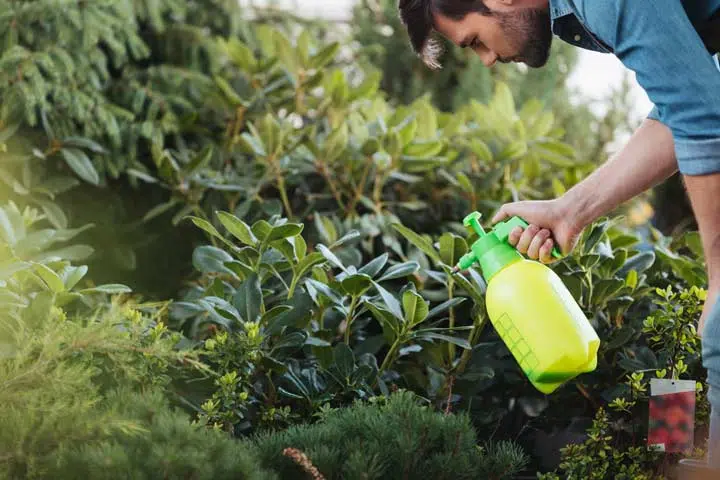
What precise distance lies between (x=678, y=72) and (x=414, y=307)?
0.77m

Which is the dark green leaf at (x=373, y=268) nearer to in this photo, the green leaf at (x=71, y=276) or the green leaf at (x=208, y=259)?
the green leaf at (x=208, y=259)

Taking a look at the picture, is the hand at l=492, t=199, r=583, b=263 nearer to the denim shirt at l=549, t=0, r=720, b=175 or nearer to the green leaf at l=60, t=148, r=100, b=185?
the denim shirt at l=549, t=0, r=720, b=175

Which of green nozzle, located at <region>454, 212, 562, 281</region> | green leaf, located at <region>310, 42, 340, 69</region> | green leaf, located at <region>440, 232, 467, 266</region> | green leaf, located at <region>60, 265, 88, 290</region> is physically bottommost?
green leaf, located at <region>440, 232, 467, 266</region>

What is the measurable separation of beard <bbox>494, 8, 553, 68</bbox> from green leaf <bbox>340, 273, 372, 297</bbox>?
0.51m

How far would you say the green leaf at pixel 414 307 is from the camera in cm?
173

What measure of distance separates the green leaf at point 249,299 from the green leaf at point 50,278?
0.33 m

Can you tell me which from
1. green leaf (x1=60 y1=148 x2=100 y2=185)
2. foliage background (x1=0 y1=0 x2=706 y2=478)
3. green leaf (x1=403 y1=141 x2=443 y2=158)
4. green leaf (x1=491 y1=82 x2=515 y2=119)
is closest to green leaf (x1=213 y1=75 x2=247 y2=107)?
foliage background (x1=0 y1=0 x2=706 y2=478)

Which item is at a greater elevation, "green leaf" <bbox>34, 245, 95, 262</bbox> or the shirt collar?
the shirt collar

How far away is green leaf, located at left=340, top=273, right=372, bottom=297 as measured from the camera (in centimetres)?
175

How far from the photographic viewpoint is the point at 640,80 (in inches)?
47.0

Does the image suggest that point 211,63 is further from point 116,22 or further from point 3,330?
point 3,330

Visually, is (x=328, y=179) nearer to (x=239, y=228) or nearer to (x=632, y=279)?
(x=239, y=228)

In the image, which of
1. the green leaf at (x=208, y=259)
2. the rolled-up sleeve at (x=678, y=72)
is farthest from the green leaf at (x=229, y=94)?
the rolled-up sleeve at (x=678, y=72)

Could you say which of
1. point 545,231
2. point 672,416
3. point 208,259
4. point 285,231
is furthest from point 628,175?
point 208,259
